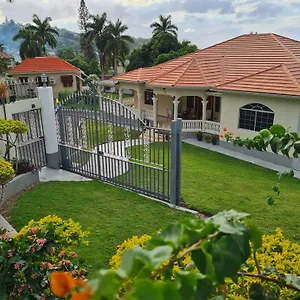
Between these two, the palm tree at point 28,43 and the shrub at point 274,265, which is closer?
the shrub at point 274,265

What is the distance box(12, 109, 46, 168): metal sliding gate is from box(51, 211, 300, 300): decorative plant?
28.3ft

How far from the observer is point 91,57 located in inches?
1736

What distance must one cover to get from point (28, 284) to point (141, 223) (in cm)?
388

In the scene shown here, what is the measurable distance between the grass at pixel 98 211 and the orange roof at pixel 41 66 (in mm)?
23384

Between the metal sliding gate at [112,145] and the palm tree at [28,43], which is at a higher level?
the palm tree at [28,43]

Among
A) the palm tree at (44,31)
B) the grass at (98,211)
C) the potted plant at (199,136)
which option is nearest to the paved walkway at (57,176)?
the grass at (98,211)

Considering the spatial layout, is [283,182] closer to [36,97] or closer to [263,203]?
[263,203]

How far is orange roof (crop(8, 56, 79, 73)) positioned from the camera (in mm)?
28672

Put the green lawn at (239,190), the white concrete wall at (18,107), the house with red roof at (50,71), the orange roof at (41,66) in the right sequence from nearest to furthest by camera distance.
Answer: the green lawn at (239,190)
the white concrete wall at (18,107)
the house with red roof at (50,71)
the orange roof at (41,66)

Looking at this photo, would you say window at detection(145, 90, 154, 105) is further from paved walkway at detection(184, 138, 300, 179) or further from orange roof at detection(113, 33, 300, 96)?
paved walkway at detection(184, 138, 300, 179)

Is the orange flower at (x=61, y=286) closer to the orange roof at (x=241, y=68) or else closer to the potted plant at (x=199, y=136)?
the orange roof at (x=241, y=68)

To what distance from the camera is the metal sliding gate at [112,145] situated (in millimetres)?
7395

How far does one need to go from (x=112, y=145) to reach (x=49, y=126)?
7.40 feet

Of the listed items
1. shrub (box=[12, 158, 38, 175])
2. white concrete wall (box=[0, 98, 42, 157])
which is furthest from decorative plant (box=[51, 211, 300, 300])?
white concrete wall (box=[0, 98, 42, 157])
